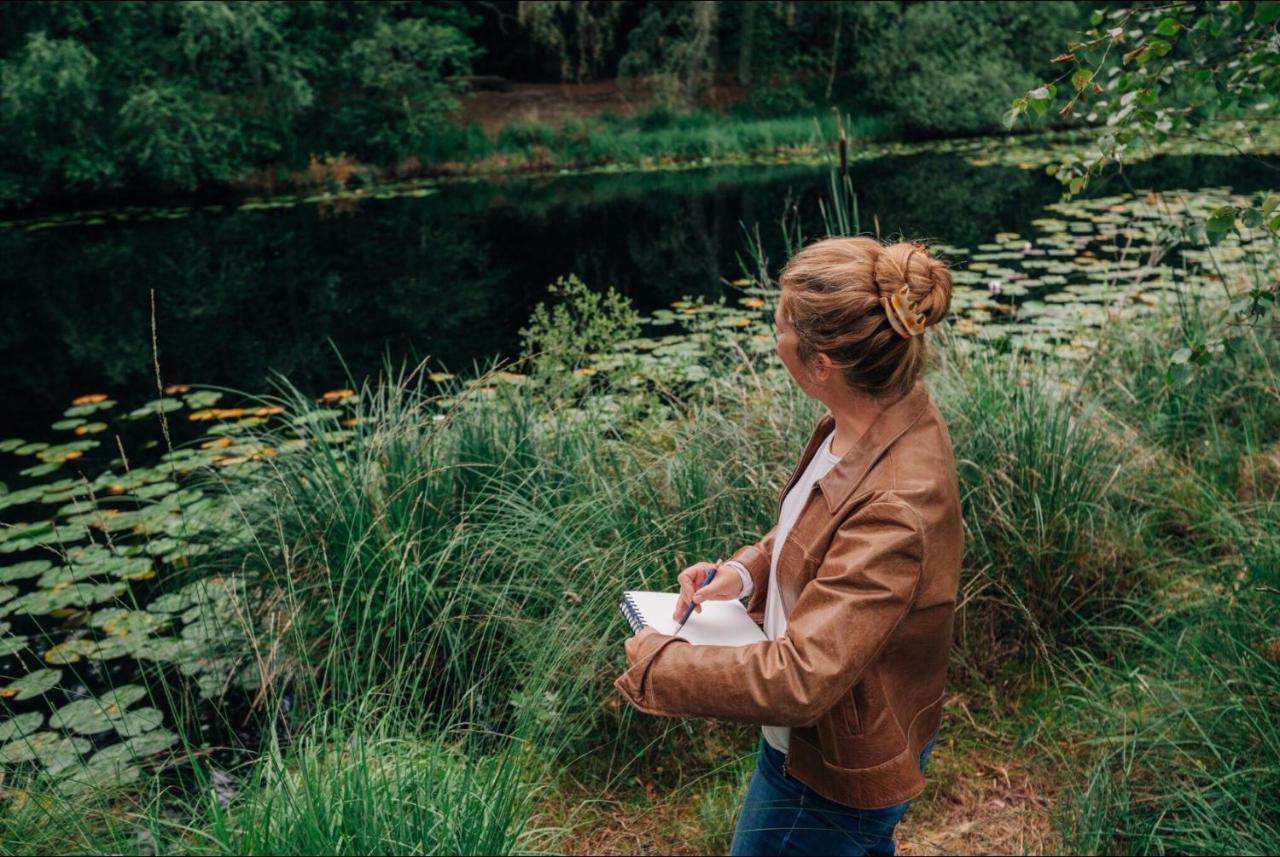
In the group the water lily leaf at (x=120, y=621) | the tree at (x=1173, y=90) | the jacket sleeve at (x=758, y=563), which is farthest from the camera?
the water lily leaf at (x=120, y=621)

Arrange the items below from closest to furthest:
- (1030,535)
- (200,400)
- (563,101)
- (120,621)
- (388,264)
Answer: (1030,535)
(120,621)
(200,400)
(388,264)
(563,101)

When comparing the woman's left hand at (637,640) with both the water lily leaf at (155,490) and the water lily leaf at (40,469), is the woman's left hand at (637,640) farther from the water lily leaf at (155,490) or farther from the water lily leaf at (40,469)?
the water lily leaf at (40,469)

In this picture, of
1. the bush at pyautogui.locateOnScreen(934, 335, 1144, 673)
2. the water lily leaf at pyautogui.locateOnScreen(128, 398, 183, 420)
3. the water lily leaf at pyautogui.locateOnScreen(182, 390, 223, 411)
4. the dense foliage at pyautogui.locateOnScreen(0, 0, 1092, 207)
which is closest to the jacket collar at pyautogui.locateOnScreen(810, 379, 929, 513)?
the bush at pyautogui.locateOnScreen(934, 335, 1144, 673)

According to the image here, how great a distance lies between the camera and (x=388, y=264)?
1227 cm

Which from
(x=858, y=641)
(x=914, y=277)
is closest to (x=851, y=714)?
(x=858, y=641)

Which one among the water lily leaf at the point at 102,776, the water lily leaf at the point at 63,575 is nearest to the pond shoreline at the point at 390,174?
the water lily leaf at the point at 63,575

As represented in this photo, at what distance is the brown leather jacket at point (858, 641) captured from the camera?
1.41m

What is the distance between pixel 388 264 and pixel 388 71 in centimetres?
958

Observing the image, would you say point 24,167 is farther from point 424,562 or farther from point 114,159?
point 424,562

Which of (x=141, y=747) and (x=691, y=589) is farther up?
(x=691, y=589)

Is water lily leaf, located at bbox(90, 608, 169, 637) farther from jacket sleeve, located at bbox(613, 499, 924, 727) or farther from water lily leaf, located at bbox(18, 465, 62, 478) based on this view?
jacket sleeve, located at bbox(613, 499, 924, 727)

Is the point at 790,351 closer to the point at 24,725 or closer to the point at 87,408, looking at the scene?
the point at 24,725

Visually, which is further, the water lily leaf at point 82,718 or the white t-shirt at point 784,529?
the water lily leaf at point 82,718

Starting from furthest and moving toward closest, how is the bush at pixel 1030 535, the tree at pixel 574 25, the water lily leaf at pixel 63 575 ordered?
the tree at pixel 574 25 < the water lily leaf at pixel 63 575 < the bush at pixel 1030 535
